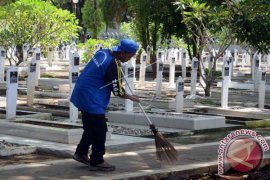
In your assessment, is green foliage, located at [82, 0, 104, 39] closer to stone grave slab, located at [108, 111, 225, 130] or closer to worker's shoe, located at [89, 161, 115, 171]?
stone grave slab, located at [108, 111, 225, 130]

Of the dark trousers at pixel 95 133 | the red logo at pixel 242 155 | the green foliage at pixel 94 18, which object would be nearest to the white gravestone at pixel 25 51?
the green foliage at pixel 94 18

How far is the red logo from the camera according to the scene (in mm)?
9117

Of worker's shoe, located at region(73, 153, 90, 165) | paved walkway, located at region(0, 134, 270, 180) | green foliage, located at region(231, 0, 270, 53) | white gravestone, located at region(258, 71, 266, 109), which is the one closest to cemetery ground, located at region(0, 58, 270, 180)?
paved walkway, located at region(0, 134, 270, 180)

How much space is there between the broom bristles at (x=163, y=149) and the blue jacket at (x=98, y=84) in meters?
0.70

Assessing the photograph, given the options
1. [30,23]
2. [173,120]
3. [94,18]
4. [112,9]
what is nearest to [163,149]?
[173,120]

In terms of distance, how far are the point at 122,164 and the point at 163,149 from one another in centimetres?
85

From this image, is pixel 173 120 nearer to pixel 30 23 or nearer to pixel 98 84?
pixel 98 84

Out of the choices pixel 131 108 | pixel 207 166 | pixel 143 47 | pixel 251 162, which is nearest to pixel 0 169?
pixel 207 166

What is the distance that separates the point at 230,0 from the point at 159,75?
3.31 m

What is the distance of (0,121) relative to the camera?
12430mm

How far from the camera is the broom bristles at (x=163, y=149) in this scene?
28.2 feet

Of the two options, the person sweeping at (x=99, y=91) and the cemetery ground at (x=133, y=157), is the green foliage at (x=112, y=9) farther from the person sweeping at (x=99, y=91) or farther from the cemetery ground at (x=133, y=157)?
the person sweeping at (x=99, y=91)

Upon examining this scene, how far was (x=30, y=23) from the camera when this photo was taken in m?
26.3

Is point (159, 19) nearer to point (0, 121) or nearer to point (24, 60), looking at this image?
point (24, 60)
